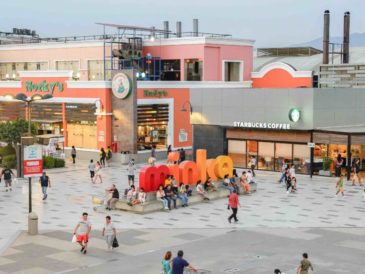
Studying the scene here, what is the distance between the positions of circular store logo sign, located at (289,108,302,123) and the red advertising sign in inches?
862

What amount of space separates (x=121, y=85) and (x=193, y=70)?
10623 millimetres

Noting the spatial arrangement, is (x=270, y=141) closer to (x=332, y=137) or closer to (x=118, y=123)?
(x=332, y=137)

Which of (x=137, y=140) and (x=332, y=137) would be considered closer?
(x=332, y=137)

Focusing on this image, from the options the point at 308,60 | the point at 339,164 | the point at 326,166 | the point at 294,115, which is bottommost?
the point at 326,166

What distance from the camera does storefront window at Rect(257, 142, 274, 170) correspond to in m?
48.2

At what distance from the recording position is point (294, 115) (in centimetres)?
4594

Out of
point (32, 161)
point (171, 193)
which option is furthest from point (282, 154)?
point (32, 161)

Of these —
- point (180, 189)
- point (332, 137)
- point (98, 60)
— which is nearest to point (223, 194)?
point (180, 189)

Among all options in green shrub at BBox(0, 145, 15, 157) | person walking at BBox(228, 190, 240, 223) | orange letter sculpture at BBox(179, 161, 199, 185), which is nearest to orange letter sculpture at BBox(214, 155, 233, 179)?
orange letter sculpture at BBox(179, 161, 199, 185)

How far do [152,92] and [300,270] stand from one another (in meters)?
38.0

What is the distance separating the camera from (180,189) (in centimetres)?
3484

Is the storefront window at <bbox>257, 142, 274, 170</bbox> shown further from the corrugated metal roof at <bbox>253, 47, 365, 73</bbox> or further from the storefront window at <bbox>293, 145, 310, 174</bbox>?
the corrugated metal roof at <bbox>253, 47, 365, 73</bbox>

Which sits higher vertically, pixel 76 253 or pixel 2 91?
pixel 2 91

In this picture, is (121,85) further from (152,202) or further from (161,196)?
(152,202)
